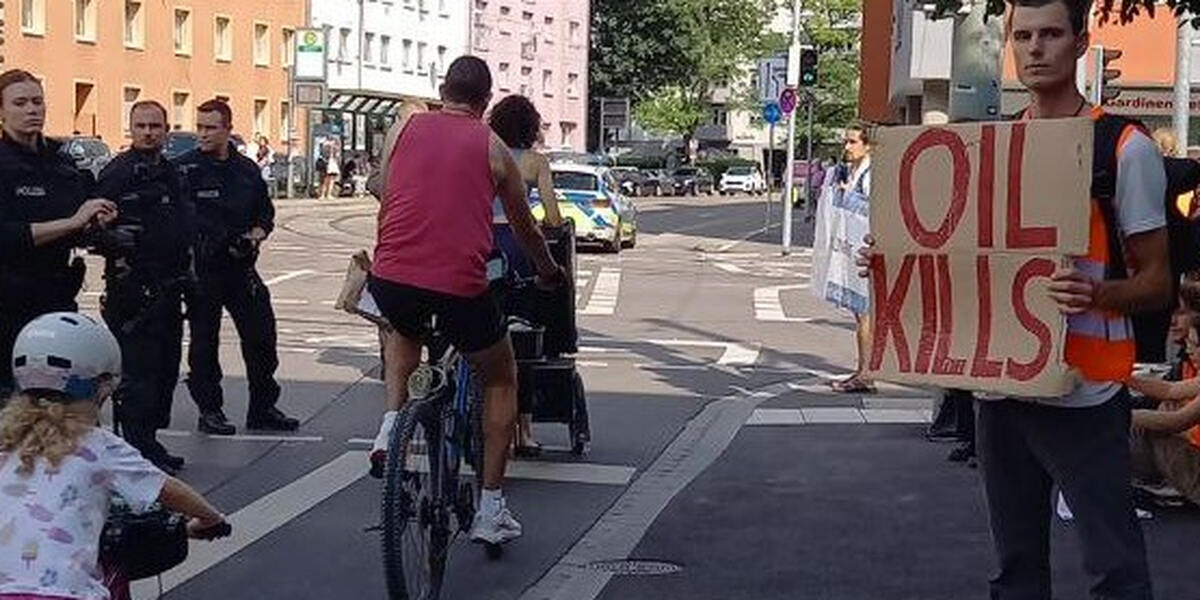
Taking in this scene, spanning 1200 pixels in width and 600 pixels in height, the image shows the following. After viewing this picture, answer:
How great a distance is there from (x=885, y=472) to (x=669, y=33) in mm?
84749

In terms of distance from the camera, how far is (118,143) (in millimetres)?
60656

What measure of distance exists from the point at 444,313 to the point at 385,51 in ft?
234

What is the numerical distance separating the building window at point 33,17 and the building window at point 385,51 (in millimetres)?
22294

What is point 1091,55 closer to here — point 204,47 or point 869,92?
point 869,92

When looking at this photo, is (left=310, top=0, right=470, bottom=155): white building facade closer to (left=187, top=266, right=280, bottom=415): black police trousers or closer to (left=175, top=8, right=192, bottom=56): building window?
(left=175, top=8, right=192, bottom=56): building window

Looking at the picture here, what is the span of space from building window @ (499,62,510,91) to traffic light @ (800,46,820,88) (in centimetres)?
4621

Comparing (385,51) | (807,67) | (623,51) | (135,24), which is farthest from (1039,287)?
(623,51)

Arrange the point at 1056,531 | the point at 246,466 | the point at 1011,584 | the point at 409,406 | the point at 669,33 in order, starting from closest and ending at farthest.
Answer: the point at 1011,584, the point at 409,406, the point at 1056,531, the point at 246,466, the point at 669,33

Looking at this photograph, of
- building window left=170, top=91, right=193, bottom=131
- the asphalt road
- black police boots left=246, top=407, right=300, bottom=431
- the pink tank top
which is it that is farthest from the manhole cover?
building window left=170, top=91, right=193, bottom=131

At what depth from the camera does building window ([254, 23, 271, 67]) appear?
68.3 m

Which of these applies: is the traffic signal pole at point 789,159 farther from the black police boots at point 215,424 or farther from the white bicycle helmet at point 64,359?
the white bicycle helmet at point 64,359

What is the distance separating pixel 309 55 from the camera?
62.5 meters

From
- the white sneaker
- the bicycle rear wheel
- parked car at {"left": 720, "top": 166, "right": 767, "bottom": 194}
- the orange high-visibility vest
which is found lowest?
parked car at {"left": 720, "top": 166, "right": 767, "bottom": 194}

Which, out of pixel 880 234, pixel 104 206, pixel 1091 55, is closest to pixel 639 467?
pixel 104 206
